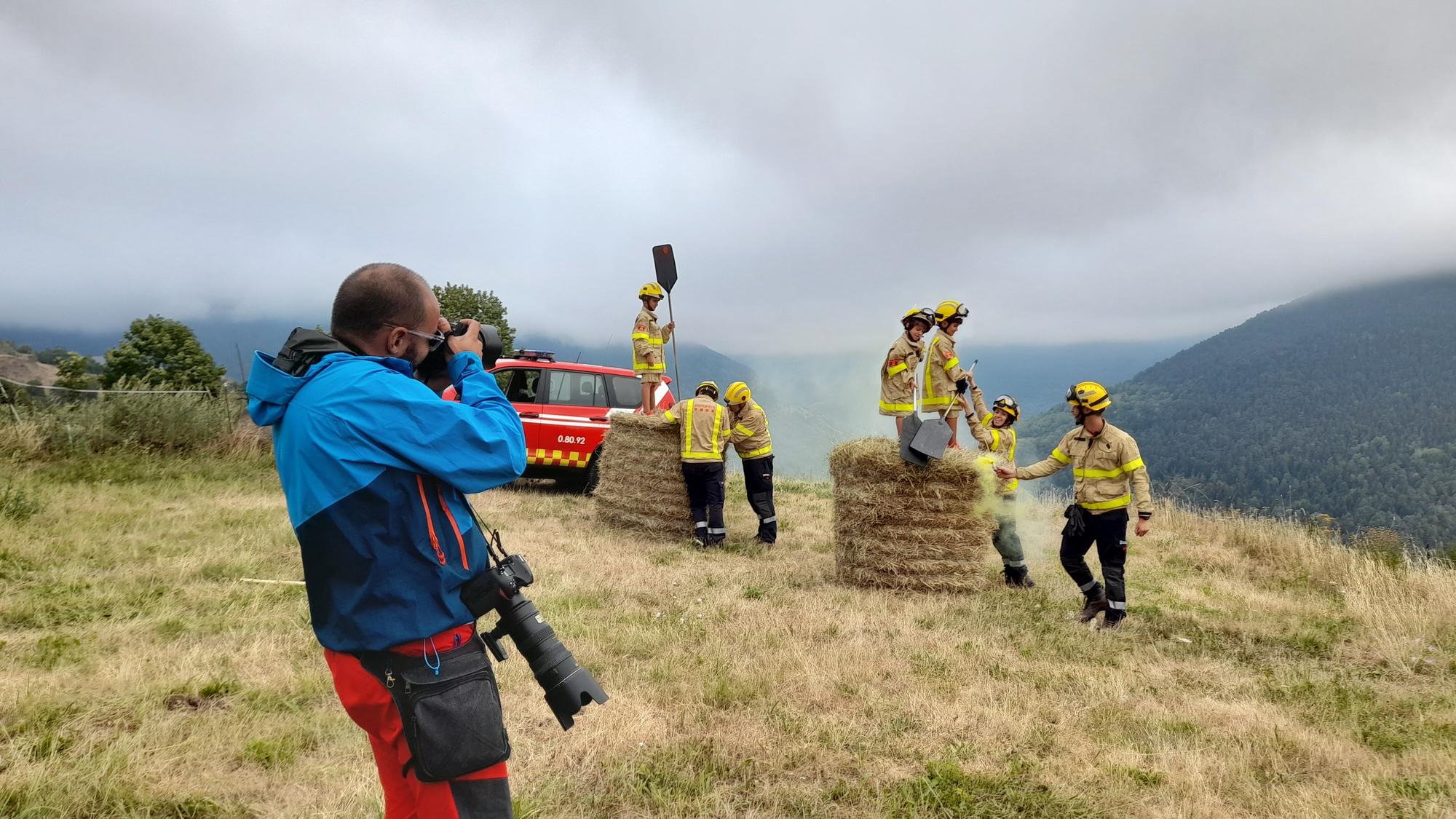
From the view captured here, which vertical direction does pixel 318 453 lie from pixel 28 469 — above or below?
above

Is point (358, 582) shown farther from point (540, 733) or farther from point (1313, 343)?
point (1313, 343)

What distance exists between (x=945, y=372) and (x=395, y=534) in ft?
23.6

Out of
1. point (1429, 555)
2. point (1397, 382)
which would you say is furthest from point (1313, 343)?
point (1429, 555)

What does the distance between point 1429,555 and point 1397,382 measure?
20746 centimetres

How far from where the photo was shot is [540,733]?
12.4ft

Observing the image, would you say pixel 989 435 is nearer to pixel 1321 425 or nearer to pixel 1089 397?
pixel 1089 397

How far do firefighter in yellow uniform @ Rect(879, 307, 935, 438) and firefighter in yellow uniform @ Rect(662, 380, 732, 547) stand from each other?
199 centimetres

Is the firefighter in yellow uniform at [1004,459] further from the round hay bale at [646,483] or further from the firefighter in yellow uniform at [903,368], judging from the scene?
the round hay bale at [646,483]

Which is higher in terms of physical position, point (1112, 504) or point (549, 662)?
point (549, 662)

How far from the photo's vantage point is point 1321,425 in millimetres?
136125

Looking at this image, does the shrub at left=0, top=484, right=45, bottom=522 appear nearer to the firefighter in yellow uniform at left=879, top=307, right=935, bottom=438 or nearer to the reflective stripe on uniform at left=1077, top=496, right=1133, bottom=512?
the firefighter in yellow uniform at left=879, top=307, right=935, bottom=438

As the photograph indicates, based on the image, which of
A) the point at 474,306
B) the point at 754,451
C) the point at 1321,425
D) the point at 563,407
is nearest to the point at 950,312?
the point at 754,451

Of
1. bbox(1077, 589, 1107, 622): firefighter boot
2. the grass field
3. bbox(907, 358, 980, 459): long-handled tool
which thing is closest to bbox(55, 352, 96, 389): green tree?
the grass field

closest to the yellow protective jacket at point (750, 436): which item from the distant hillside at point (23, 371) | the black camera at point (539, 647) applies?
the black camera at point (539, 647)
